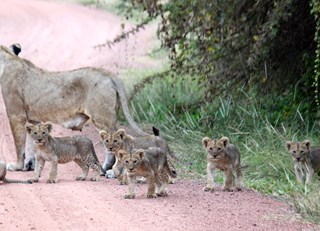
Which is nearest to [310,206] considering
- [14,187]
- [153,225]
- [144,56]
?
[153,225]

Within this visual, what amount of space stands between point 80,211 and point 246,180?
2.89 metres

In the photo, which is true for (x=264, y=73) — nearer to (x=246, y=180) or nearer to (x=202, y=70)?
(x=202, y=70)

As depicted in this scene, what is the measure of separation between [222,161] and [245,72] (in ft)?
12.0

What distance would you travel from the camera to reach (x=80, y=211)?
1014 centimetres

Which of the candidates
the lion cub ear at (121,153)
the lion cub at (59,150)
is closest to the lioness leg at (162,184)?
the lion cub ear at (121,153)

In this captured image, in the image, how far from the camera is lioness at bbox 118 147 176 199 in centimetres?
1109

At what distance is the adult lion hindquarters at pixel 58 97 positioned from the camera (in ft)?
43.3

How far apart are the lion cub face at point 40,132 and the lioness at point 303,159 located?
8.75ft

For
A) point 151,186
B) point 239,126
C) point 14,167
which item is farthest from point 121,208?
point 239,126

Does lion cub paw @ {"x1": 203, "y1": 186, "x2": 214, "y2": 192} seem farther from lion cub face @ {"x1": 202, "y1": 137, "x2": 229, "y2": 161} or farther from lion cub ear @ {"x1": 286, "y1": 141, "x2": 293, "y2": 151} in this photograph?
lion cub ear @ {"x1": 286, "y1": 141, "x2": 293, "y2": 151}

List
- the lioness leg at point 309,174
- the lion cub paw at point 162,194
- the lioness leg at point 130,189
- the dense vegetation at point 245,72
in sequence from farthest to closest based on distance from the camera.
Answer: the dense vegetation at point 245,72, the lioness leg at point 309,174, the lion cub paw at point 162,194, the lioness leg at point 130,189

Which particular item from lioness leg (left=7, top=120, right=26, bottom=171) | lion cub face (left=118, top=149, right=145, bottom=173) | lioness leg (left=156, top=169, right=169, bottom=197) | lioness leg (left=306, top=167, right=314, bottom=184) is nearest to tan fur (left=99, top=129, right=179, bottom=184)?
lioness leg (left=156, top=169, right=169, bottom=197)

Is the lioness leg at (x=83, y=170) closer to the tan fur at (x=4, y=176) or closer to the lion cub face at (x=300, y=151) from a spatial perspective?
the tan fur at (x=4, y=176)

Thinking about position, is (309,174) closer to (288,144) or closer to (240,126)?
(288,144)
